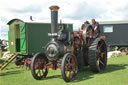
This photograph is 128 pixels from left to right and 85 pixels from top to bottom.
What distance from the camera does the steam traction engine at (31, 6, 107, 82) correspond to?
6.09 meters

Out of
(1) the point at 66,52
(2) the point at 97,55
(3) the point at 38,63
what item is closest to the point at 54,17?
(1) the point at 66,52

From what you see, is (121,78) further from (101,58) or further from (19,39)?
(19,39)

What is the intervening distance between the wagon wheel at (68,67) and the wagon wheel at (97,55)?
1002 mm

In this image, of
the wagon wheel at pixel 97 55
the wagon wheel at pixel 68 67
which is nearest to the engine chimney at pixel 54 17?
the wagon wheel at pixel 68 67

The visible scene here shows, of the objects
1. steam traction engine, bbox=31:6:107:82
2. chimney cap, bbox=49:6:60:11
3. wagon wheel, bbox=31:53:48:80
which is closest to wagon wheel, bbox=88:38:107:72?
steam traction engine, bbox=31:6:107:82

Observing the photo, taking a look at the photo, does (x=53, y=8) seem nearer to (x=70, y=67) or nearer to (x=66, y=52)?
(x=66, y=52)

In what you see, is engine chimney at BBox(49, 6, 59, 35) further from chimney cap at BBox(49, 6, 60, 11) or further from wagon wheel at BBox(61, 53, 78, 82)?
wagon wheel at BBox(61, 53, 78, 82)

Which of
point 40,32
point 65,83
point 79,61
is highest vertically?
point 40,32

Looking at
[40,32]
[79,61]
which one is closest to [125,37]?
[40,32]

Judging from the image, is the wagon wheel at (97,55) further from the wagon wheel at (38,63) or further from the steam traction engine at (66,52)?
the wagon wheel at (38,63)

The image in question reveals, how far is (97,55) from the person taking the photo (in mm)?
7441

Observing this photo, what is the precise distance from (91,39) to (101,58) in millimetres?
912

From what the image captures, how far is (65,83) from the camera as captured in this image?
5.75 meters

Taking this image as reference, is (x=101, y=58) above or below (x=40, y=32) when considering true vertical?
below
